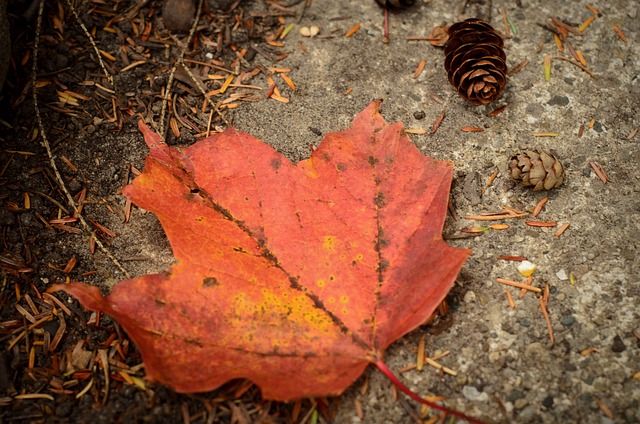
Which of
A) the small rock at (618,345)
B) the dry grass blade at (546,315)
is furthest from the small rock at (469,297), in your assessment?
the small rock at (618,345)

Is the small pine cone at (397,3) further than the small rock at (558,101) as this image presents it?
Yes

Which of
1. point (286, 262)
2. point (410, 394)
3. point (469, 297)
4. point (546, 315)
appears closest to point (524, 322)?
point (546, 315)

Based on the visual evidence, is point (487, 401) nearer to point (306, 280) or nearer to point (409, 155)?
point (306, 280)

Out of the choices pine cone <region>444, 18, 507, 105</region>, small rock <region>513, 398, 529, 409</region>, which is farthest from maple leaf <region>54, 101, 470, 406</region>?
pine cone <region>444, 18, 507, 105</region>

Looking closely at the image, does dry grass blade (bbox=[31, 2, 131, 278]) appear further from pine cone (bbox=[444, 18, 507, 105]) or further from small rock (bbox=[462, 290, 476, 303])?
pine cone (bbox=[444, 18, 507, 105])

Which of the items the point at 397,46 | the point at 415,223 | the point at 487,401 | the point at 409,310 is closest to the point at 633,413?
the point at 487,401

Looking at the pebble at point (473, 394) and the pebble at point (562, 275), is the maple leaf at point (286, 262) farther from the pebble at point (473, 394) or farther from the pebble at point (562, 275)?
the pebble at point (562, 275)

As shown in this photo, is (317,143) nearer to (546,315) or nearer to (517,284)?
(517,284)

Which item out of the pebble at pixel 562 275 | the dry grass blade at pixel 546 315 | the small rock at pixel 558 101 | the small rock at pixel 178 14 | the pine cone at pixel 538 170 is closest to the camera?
the dry grass blade at pixel 546 315
